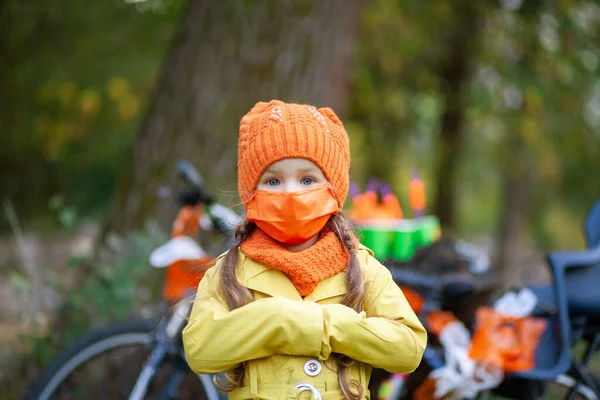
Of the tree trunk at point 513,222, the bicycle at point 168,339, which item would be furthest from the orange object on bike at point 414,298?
the tree trunk at point 513,222

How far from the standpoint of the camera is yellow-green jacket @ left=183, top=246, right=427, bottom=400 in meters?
2.06

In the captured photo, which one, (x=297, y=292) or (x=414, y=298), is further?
(x=414, y=298)

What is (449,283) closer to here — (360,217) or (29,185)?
(360,217)

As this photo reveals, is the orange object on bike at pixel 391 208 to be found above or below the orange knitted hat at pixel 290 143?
below

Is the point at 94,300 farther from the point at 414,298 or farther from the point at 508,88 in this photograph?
the point at 508,88

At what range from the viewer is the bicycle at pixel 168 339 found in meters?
3.04

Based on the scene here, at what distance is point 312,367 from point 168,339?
103cm

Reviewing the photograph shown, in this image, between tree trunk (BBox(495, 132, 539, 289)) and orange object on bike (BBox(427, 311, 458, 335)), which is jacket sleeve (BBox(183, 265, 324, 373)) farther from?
tree trunk (BBox(495, 132, 539, 289))

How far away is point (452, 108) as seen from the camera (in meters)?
9.76

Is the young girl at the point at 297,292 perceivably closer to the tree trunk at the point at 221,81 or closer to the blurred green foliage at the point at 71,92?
the tree trunk at the point at 221,81

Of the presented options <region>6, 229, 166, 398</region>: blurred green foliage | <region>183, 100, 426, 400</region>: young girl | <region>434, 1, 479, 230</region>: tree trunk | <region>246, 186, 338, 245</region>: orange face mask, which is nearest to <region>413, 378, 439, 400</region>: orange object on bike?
<region>183, 100, 426, 400</region>: young girl

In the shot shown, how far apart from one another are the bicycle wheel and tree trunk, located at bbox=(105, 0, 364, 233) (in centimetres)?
114

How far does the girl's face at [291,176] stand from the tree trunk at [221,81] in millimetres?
2419

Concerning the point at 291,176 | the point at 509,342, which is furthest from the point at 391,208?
the point at 291,176
